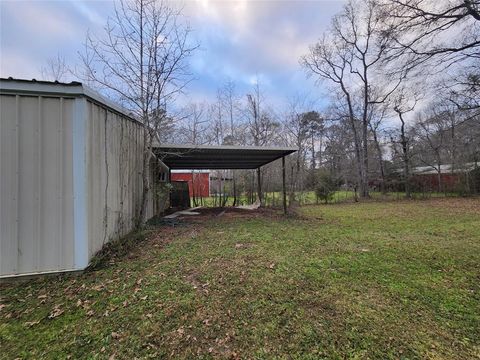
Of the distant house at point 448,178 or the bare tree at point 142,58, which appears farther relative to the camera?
the distant house at point 448,178

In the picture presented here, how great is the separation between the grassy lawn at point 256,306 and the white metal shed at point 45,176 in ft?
1.21

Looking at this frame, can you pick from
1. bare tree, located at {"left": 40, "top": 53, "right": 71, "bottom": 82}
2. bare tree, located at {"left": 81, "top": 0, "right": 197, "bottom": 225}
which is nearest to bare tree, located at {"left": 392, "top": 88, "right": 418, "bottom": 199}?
bare tree, located at {"left": 81, "top": 0, "right": 197, "bottom": 225}

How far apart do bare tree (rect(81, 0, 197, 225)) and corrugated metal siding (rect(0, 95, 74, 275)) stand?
8.02 feet

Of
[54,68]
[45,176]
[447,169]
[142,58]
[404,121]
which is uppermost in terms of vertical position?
[404,121]

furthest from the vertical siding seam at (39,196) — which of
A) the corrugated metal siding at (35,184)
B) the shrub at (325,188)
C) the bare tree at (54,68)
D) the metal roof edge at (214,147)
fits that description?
the shrub at (325,188)

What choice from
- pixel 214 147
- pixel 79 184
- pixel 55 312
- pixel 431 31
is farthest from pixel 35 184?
pixel 431 31

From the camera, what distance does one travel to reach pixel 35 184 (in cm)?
311

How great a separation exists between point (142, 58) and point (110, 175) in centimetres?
325

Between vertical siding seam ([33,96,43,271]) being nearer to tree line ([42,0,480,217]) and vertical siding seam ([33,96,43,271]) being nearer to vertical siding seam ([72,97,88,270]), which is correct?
vertical siding seam ([72,97,88,270])

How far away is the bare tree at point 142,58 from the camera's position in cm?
561

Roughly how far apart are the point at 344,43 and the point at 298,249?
20.0 metres

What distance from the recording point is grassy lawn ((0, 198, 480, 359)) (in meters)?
1.93

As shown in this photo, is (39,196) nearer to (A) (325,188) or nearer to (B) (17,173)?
(B) (17,173)

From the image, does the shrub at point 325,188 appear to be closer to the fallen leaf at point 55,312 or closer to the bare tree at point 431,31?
the bare tree at point 431,31
